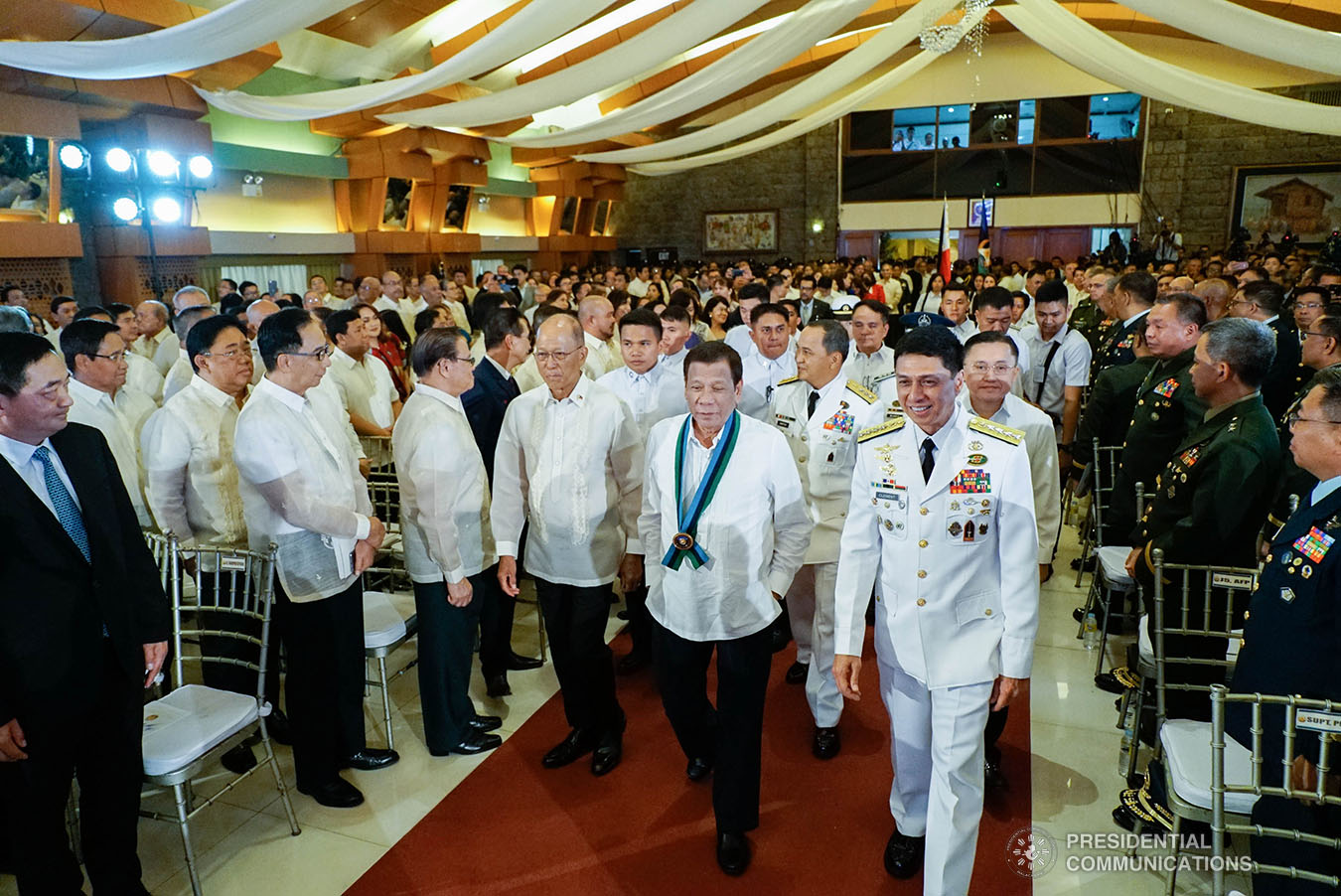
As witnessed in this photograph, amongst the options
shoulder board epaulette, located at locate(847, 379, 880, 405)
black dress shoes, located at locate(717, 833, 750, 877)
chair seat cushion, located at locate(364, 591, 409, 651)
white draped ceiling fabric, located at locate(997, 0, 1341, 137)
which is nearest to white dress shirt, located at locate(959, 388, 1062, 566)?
shoulder board epaulette, located at locate(847, 379, 880, 405)

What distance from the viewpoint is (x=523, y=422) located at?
9.57 ft

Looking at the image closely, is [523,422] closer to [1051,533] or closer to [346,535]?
[346,535]

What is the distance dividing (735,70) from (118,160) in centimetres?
618

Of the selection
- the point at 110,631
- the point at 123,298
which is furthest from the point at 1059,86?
the point at 110,631

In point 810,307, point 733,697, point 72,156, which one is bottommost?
point 733,697

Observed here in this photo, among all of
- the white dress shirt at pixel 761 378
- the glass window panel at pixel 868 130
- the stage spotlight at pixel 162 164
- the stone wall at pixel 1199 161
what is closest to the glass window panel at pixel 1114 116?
the stone wall at pixel 1199 161

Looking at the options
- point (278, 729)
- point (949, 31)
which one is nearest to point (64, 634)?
point (278, 729)

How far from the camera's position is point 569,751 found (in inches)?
119

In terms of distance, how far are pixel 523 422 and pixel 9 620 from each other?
4.99 ft

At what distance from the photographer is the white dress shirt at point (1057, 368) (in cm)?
487

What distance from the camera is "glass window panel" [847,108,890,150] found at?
763 inches

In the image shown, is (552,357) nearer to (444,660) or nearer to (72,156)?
(444,660)

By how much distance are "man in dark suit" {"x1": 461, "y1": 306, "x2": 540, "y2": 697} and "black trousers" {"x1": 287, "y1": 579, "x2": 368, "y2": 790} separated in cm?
79

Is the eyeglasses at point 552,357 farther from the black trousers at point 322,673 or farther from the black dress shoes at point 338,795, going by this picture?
the black dress shoes at point 338,795
